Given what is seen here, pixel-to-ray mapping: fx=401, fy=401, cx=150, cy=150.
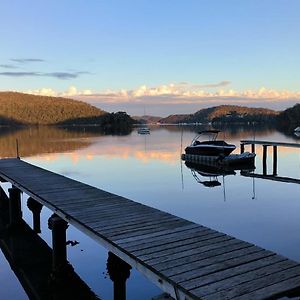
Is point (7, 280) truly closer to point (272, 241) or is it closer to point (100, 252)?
point (100, 252)

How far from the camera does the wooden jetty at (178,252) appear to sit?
6234 millimetres

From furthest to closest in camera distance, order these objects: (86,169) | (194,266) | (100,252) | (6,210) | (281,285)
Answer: (86,169) < (6,210) < (100,252) < (194,266) < (281,285)

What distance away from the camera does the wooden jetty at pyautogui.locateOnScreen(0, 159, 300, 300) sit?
20.5 feet

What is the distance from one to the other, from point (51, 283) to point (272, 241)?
8.29 metres

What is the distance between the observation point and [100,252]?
1395cm

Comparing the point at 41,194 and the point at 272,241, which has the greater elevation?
the point at 41,194

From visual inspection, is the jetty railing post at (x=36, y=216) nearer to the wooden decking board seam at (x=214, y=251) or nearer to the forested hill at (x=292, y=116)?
the wooden decking board seam at (x=214, y=251)

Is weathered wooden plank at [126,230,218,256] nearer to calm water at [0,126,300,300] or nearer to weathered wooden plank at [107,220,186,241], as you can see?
weathered wooden plank at [107,220,186,241]

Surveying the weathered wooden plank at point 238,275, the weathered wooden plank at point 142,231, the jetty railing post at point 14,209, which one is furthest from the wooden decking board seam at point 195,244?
the jetty railing post at point 14,209

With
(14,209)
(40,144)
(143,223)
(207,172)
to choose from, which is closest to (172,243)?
(143,223)

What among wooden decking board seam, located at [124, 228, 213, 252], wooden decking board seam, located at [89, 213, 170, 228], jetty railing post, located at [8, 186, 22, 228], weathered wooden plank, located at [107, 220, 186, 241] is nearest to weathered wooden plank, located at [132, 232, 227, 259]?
wooden decking board seam, located at [124, 228, 213, 252]

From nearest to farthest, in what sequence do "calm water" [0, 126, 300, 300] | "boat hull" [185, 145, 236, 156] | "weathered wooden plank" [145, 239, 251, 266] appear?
"weathered wooden plank" [145, 239, 251, 266] < "calm water" [0, 126, 300, 300] < "boat hull" [185, 145, 236, 156]

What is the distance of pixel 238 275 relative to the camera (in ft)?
21.7

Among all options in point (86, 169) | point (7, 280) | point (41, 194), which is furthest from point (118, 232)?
point (86, 169)
